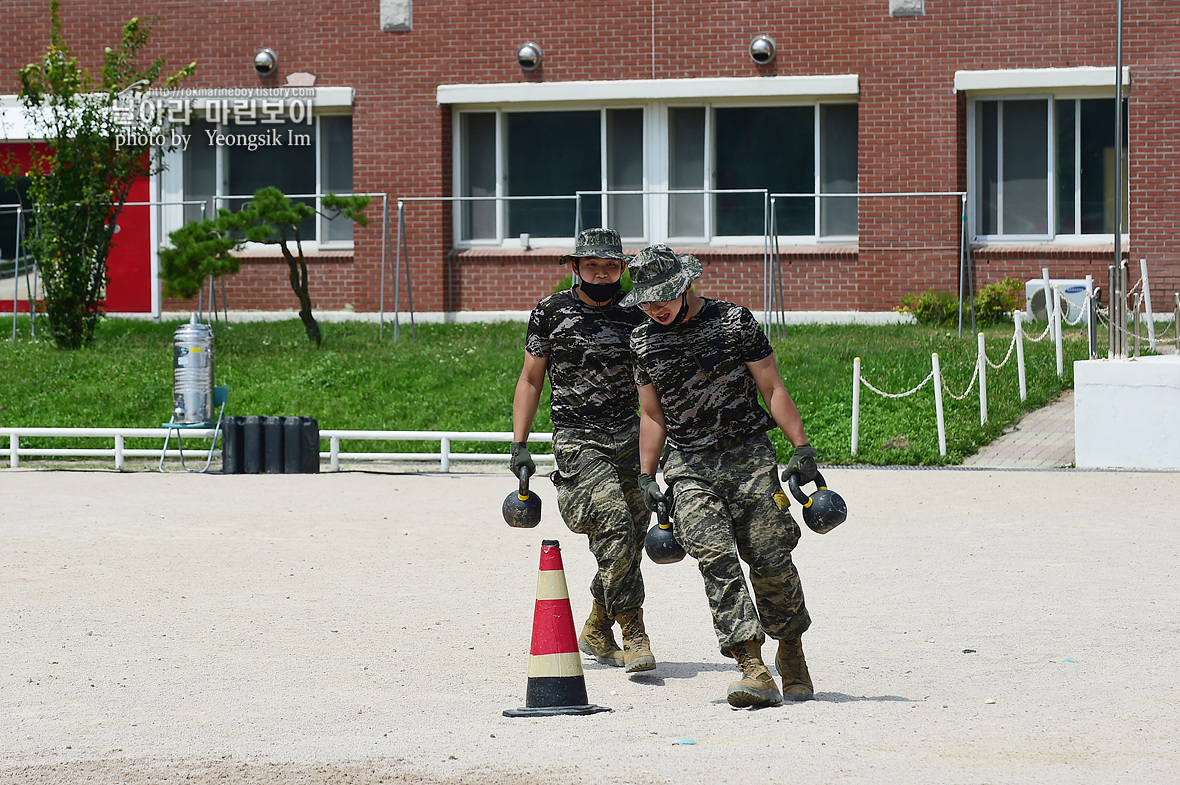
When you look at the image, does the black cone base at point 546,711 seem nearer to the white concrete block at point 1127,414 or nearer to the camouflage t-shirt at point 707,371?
the camouflage t-shirt at point 707,371

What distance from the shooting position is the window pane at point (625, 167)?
24797 mm

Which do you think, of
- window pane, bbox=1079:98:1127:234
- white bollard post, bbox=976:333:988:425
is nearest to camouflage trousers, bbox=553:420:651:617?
white bollard post, bbox=976:333:988:425

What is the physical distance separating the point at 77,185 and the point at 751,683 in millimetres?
17390

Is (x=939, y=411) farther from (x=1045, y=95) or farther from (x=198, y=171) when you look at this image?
(x=198, y=171)

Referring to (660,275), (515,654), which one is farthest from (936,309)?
(660,275)

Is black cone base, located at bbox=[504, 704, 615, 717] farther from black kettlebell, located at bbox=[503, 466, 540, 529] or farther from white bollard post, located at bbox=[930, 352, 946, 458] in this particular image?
white bollard post, located at bbox=[930, 352, 946, 458]

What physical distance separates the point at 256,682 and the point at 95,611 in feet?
6.58

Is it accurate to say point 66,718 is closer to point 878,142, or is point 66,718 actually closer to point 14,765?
point 14,765

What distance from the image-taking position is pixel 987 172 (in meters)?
24.2

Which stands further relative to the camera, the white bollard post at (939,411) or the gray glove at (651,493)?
the white bollard post at (939,411)

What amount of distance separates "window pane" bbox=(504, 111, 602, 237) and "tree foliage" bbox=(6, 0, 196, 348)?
18.6ft

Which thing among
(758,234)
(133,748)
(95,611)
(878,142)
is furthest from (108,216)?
(133,748)

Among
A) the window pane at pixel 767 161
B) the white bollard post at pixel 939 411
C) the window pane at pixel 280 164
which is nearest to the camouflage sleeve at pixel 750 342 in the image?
the white bollard post at pixel 939 411

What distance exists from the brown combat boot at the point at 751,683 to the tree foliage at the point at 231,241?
15164 millimetres
